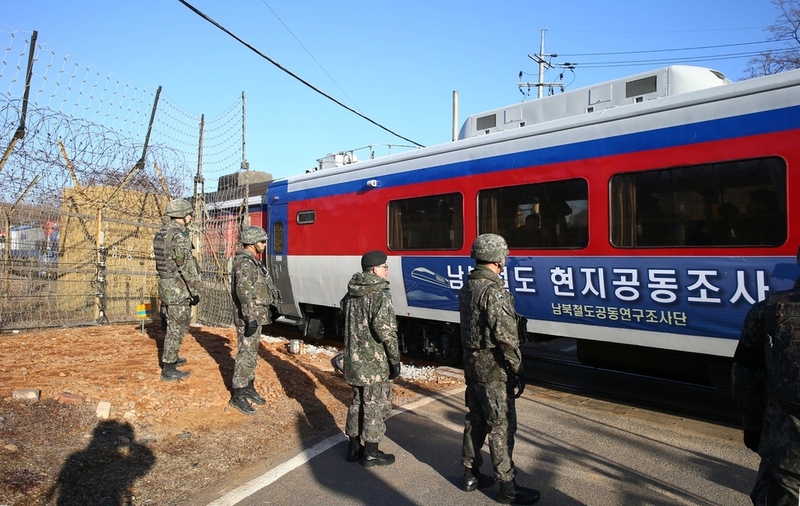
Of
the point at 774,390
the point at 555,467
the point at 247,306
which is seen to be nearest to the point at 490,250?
the point at 555,467

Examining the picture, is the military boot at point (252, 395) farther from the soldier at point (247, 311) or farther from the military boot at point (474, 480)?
the military boot at point (474, 480)

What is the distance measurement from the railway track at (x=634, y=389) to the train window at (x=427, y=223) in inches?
77.4

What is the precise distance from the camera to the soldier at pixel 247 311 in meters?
5.90

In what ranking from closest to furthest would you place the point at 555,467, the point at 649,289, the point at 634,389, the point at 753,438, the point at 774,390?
the point at 774,390, the point at 753,438, the point at 555,467, the point at 649,289, the point at 634,389

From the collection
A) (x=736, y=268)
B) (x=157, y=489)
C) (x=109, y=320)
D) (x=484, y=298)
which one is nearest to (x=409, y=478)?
(x=484, y=298)

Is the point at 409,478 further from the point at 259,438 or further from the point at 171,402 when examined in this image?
the point at 171,402

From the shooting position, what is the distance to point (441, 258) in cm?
786

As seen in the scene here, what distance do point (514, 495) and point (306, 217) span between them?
717 cm

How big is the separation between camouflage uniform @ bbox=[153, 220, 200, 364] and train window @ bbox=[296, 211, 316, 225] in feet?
11.1

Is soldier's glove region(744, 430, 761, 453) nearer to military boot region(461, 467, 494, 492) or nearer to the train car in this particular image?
military boot region(461, 467, 494, 492)

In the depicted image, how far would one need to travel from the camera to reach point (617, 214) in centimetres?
610

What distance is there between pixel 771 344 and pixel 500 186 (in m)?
4.66

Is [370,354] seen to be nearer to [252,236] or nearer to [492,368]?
[492,368]

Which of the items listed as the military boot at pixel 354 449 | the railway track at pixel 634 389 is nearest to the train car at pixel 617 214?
the railway track at pixel 634 389
